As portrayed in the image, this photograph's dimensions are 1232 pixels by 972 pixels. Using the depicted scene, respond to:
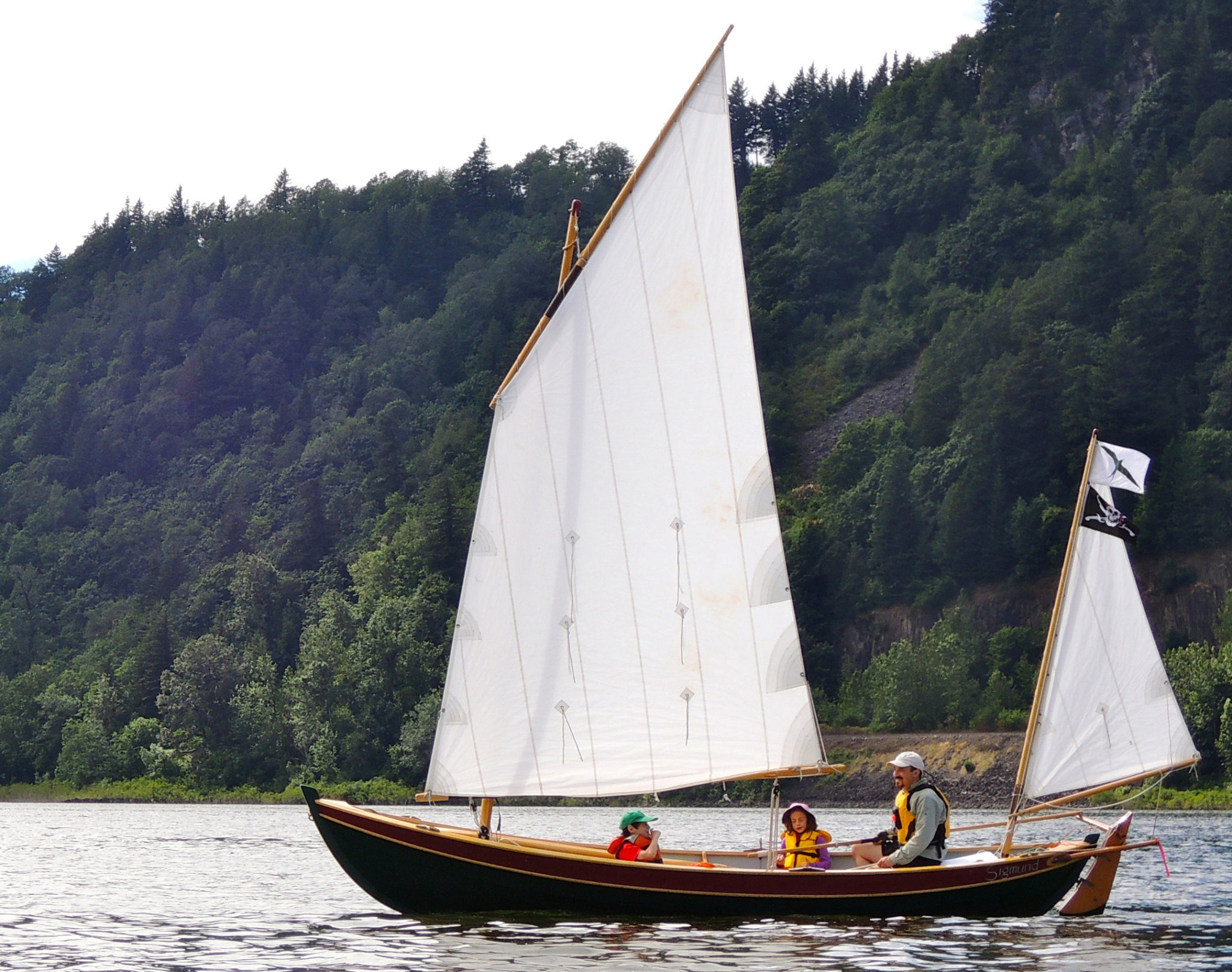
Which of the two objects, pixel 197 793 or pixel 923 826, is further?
pixel 197 793

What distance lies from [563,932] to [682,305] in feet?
37.7

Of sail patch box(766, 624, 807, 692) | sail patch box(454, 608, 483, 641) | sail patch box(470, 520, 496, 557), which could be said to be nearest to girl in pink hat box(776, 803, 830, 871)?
sail patch box(766, 624, 807, 692)

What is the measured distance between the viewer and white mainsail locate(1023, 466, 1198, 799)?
1287 inches

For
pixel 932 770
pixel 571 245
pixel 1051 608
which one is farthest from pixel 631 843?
pixel 1051 608

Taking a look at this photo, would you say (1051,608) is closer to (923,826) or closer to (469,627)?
(923,826)

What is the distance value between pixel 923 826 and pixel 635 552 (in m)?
7.16

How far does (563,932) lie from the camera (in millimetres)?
27656

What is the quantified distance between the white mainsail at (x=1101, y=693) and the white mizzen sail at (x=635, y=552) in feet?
20.2

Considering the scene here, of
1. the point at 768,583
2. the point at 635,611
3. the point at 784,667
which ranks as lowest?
the point at 784,667

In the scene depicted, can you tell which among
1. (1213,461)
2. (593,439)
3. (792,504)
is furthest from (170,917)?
(792,504)

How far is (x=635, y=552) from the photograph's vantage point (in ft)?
97.2

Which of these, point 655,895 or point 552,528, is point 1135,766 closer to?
point 655,895

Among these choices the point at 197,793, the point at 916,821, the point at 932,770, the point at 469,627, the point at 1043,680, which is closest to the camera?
the point at 469,627

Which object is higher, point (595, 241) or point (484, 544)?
point (595, 241)
